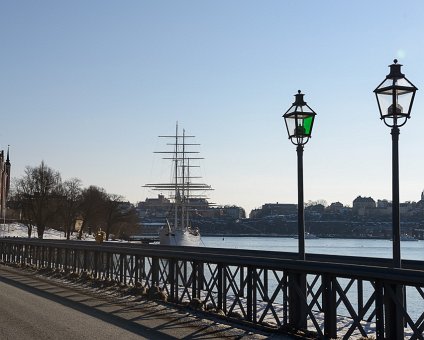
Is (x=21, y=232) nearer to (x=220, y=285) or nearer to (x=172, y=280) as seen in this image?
(x=172, y=280)

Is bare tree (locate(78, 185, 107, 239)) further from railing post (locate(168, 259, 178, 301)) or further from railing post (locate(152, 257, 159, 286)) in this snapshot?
railing post (locate(168, 259, 178, 301))

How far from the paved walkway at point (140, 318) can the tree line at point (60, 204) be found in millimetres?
67531

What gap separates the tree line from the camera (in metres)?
88.8

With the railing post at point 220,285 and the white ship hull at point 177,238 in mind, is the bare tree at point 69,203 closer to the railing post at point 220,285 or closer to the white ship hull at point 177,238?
the white ship hull at point 177,238

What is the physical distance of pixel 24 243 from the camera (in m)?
33.2

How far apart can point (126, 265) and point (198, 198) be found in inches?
3809

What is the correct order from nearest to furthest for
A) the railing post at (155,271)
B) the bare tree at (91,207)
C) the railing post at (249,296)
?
1. the railing post at (249,296)
2. the railing post at (155,271)
3. the bare tree at (91,207)

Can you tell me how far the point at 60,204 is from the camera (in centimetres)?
9456

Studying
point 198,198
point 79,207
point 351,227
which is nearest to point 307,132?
point 79,207

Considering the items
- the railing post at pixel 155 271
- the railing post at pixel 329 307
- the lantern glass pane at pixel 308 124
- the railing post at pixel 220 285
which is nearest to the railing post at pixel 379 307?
the railing post at pixel 329 307

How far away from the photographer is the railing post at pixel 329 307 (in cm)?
1059

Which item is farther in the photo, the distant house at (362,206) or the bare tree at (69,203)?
the distant house at (362,206)

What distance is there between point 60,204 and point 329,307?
87.3m

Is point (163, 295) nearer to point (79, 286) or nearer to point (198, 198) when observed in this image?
point (79, 286)
